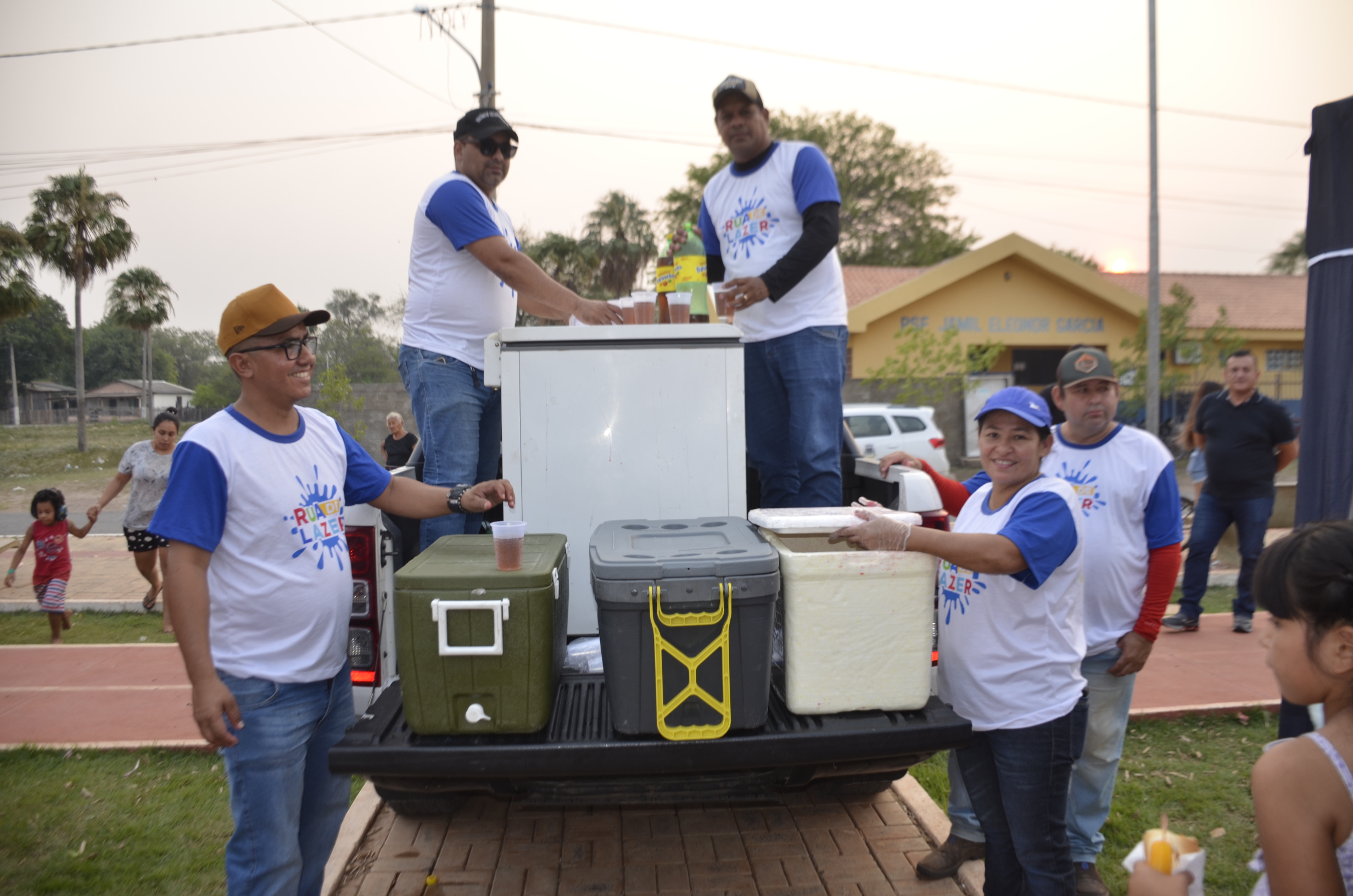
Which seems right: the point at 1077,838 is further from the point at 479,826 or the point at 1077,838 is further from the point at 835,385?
the point at 479,826

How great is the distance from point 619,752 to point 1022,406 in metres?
1.51

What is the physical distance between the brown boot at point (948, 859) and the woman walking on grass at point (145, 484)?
21.7ft

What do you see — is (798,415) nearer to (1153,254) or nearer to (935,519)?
(935,519)

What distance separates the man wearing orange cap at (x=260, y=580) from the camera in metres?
2.04

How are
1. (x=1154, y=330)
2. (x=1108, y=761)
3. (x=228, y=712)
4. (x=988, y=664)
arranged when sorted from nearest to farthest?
1. (x=228, y=712)
2. (x=988, y=664)
3. (x=1108, y=761)
4. (x=1154, y=330)

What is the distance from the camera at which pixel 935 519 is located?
302 cm

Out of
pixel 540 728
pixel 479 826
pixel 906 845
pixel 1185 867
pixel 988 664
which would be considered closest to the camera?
pixel 1185 867

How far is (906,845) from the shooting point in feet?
11.0

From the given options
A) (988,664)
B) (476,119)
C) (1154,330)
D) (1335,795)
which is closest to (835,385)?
(988,664)

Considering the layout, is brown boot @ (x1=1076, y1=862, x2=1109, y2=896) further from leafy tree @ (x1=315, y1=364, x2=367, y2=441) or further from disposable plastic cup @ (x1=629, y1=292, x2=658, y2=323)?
leafy tree @ (x1=315, y1=364, x2=367, y2=441)

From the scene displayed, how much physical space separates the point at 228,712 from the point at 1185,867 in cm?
204

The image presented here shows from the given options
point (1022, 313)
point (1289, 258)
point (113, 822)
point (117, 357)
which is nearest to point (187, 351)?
point (117, 357)

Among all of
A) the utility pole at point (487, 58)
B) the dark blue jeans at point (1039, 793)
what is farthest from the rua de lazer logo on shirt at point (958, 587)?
the utility pole at point (487, 58)

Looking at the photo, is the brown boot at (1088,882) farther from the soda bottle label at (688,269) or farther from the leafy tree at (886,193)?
the leafy tree at (886,193)
